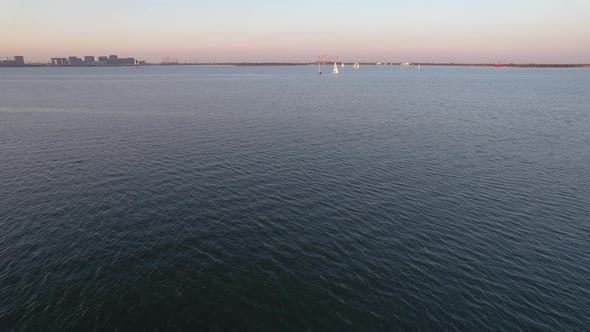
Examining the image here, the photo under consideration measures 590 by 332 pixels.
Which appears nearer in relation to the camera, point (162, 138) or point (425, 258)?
point (425, 258)

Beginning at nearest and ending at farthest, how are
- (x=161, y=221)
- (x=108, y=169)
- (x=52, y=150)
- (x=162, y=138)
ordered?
1. (x=161, y=221)
2. (x=108, y=169)
3. (x=52, y=150)
4. (x=162, y=138)

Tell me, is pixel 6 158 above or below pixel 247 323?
above

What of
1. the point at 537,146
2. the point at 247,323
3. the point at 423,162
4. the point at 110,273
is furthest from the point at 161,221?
the point at 537,146

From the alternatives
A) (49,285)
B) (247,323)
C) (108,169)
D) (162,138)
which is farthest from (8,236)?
(162,138)

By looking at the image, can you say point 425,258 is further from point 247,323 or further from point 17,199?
point 17,199

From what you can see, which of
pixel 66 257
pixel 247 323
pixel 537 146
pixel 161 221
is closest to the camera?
pixel 247 323

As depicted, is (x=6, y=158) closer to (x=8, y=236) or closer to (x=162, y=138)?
(x=162, y=138)
